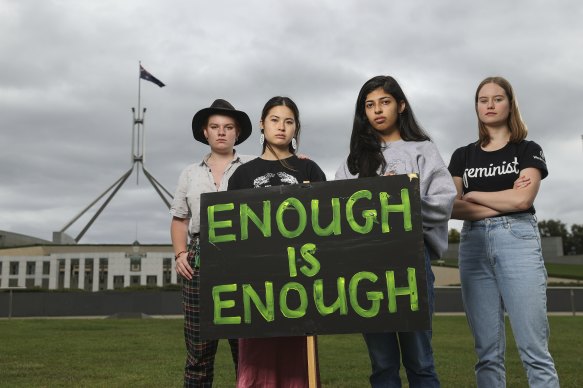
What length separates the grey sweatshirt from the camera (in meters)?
2.95

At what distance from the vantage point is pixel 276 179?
337 centimetres

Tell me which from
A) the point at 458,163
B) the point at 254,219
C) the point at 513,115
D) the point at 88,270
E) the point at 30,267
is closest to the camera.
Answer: the point at 254,219

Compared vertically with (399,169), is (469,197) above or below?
below

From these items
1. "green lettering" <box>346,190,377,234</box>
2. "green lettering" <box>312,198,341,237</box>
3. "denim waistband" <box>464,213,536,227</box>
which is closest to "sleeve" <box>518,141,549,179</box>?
"denim waistband" <box>464,213,536,227</box>

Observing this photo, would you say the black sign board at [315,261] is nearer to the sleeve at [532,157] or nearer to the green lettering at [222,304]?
the green lettering at [222,304]

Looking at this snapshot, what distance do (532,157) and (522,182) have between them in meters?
0.18

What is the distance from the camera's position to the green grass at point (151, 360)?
5.98 meters

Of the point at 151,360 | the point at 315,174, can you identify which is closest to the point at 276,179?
the point at 315,174

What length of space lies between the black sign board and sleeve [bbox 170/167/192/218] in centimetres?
83

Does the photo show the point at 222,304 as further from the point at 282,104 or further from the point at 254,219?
the point at 282,104

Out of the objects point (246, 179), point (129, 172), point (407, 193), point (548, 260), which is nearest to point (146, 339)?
point (246, 179)

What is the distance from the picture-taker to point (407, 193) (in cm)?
277

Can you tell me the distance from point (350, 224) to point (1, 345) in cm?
916

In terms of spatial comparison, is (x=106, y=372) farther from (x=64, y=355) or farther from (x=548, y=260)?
(x=548, y=260)
